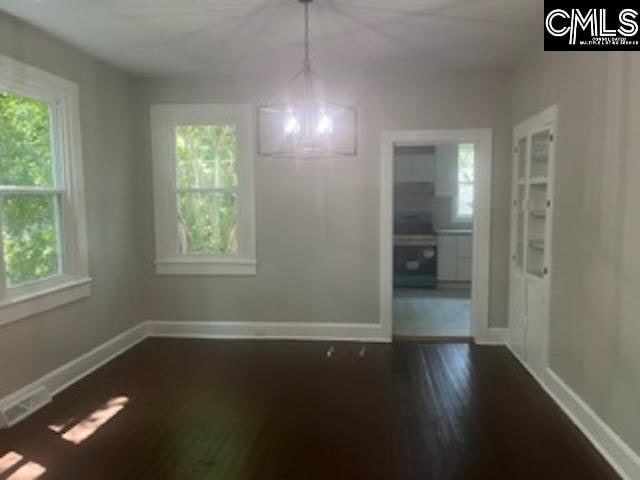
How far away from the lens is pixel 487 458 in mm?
2623

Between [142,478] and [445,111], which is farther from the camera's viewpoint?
[445,111]

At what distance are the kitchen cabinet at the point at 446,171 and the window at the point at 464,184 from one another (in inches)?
4.4

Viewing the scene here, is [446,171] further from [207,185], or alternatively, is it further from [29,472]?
[29,472]

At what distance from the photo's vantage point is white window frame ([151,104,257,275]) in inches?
186

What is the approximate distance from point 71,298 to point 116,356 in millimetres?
881

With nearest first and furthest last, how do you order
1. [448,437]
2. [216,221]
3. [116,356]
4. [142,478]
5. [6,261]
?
[142,478], [448,437], [6,261], [116,356], [216,221]

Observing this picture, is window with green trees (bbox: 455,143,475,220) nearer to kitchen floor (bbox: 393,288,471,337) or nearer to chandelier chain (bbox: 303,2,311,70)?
kitchen floor (bbox: 393,288,471,337)

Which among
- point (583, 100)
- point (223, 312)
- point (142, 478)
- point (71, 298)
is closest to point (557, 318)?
point (583, 100)

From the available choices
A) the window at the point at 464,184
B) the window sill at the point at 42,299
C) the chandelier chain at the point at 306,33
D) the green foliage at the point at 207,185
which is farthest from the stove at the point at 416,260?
the window sill at the point at 42,299

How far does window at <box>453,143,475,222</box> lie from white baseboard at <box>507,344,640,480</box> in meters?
4.44

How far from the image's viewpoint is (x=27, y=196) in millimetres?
3369

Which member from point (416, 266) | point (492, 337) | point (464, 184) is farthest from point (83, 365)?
point (464, 184)

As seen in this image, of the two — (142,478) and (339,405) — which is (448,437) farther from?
(142,478)

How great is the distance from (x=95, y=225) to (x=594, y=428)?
397cm
